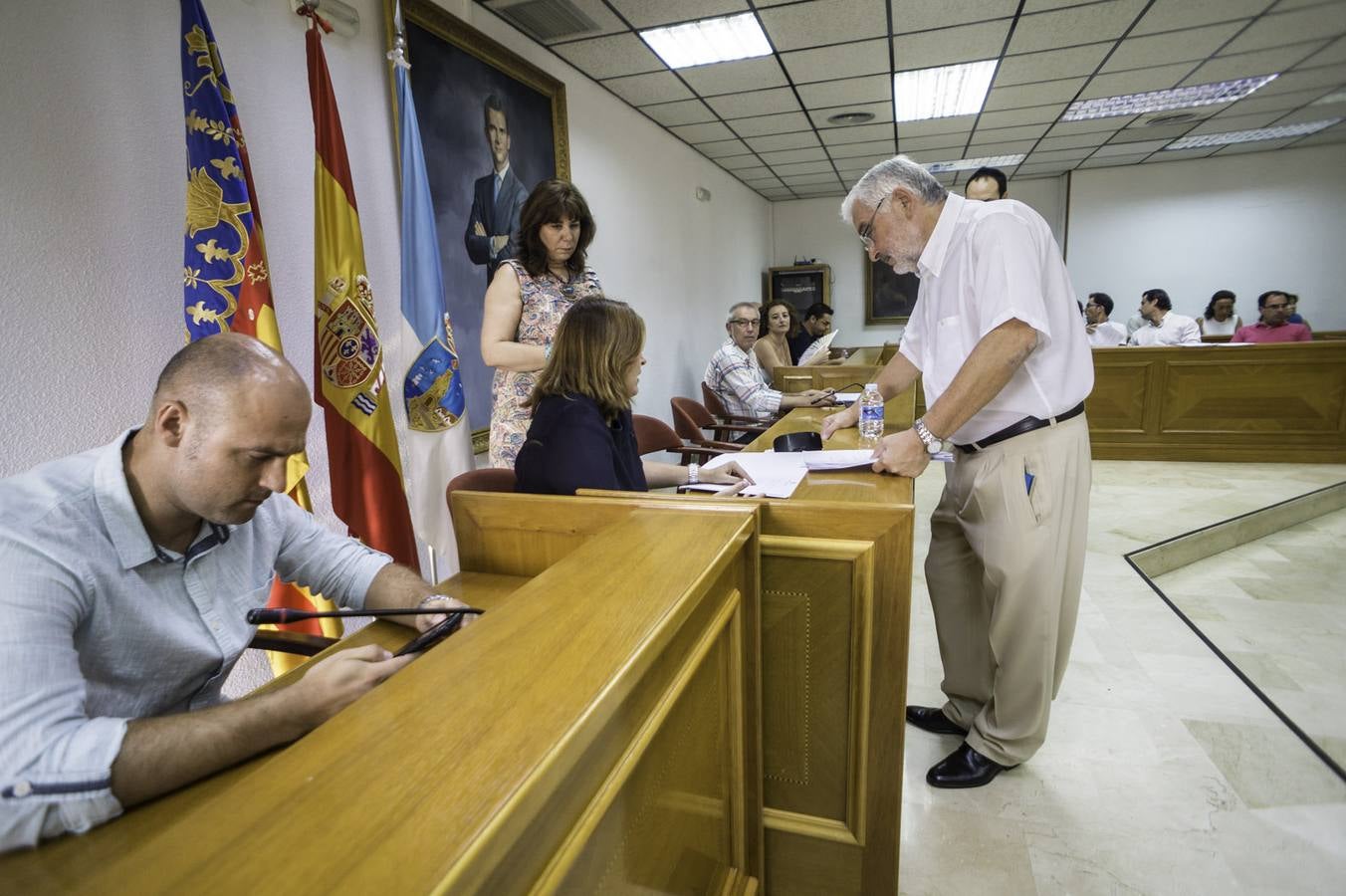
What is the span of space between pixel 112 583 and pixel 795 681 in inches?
41.6

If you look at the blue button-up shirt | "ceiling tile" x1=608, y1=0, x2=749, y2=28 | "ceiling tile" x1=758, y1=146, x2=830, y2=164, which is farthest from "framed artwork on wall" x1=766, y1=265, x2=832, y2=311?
the blue button-up shirt

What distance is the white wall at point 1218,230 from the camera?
696 cm

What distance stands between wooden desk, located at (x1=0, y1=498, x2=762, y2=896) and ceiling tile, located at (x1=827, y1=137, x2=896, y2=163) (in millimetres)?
5756

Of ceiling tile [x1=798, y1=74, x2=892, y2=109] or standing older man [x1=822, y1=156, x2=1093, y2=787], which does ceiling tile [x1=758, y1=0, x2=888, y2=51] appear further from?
standing older man [x1=822, y1=156, x2=1093, y2=787]

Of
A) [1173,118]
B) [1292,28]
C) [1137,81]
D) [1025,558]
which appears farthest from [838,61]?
[1173,118]

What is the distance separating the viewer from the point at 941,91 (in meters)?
4.55

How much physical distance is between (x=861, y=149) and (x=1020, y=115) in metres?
1.34

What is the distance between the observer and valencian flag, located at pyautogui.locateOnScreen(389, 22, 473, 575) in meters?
2.34

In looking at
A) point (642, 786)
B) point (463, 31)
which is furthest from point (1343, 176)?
point (642, 786)

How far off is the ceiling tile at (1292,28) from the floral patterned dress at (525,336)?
4.12 metres

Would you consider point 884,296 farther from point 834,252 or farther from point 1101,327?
point 1101,327

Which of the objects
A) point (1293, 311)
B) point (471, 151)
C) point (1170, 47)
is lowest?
point (1293, 311)

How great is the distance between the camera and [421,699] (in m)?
0.61

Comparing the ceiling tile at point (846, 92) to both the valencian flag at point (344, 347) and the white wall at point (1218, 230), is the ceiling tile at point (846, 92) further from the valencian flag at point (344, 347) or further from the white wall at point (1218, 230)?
the white wall at point (1218, 230)
